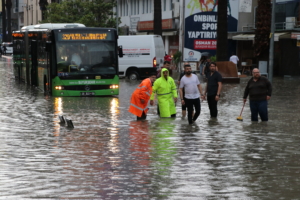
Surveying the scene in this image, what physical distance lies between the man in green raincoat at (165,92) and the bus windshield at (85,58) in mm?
7596

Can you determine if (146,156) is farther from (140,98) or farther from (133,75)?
(133,75)

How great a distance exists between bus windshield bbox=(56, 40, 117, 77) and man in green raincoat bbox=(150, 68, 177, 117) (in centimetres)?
760

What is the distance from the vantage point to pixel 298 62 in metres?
45.2

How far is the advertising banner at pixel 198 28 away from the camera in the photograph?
39469 millimetres

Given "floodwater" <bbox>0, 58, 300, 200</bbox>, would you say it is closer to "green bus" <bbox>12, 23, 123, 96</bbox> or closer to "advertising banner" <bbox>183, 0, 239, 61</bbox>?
"green bus" <bbox>12, 23, 123, 96</bbox>

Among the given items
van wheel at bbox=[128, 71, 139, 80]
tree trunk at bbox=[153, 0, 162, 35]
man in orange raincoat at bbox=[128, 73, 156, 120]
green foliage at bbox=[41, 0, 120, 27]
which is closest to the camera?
man in orange raincoat at bbox=[128, 73, 156, 120]

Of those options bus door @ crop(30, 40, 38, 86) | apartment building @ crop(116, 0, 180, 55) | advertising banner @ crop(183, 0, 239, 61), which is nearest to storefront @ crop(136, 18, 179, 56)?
apartment building @ crop(116, 0, 180, 55)

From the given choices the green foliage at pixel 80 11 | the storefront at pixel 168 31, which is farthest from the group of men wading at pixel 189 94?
the storefront at pixel 168 31

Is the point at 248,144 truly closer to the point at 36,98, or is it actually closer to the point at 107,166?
the point at 107,166

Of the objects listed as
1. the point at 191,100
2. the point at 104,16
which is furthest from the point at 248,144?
the point at 104,16

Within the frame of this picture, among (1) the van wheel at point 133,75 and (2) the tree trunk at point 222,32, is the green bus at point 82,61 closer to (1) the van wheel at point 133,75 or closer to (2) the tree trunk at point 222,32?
(2) the tree trunk at point 222,32

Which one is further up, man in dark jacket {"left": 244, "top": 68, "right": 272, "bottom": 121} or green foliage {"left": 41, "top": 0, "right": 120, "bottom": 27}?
green foliage {"left": 41, "top": 0, "right": 120, "bottom": 27}

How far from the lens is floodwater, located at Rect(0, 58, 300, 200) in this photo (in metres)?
8.62

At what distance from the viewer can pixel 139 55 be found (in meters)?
38.2
